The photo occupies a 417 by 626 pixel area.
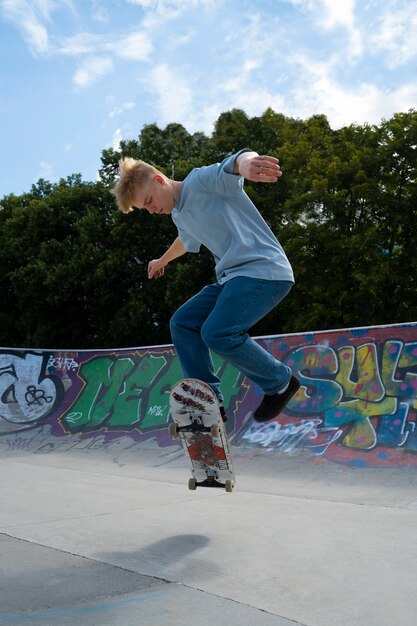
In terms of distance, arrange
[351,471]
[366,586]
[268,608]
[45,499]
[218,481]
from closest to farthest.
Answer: [268,608]
[366,586]
[218,481]
[45,499]
[351,471]

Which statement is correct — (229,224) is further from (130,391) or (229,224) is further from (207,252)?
(207,252)

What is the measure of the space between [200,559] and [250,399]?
23.5 ft

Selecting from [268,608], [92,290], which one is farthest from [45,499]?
[92,290]

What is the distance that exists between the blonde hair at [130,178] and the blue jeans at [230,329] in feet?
2.44

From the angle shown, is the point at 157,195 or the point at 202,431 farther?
the point at 202,431

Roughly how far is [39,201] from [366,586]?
3335cm

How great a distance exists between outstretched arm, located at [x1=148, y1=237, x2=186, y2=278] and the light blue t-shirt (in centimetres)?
46

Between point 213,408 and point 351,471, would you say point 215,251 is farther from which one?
point 351,471

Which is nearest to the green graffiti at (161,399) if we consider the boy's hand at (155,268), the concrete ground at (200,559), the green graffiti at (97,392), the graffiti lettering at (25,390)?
the green graffiti at (97,392)

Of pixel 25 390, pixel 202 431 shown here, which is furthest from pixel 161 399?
pixel 202 431

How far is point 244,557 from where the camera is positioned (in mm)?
3176

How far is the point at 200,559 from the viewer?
3148mm

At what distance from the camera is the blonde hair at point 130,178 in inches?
150

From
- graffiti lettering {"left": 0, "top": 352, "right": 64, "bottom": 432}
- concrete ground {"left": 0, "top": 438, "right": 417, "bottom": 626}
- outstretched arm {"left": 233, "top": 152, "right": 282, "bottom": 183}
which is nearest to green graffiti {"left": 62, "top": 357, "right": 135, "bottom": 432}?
graffiti lettering {"left": 0, "top": 352, "right": 64, "bottom": 432}
